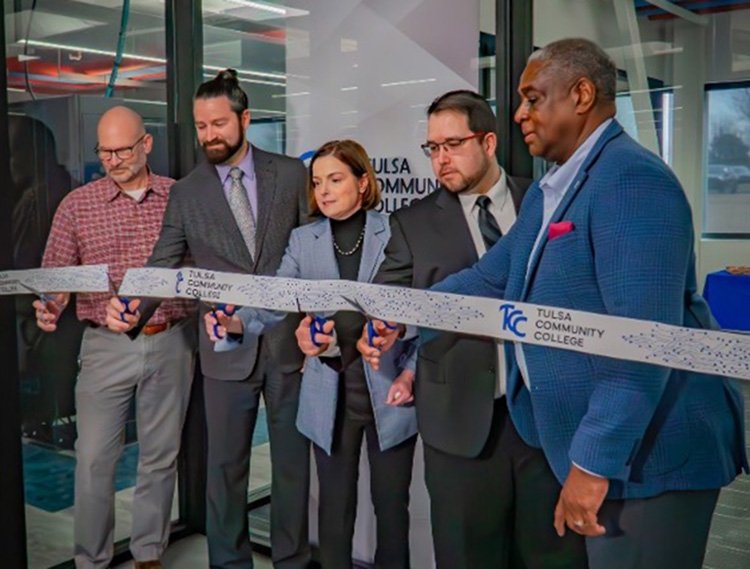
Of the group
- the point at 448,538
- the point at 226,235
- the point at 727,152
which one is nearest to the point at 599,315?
the point at 727,152

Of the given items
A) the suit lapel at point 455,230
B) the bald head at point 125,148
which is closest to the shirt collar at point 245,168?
the bald head at point 125,148

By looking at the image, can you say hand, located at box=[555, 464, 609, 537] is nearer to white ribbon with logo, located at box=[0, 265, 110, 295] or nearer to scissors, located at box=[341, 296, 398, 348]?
scissors, located at box=[341, 296, 398, 348]

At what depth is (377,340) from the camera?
214 centimetres

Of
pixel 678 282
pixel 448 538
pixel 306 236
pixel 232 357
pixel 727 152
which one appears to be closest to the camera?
pixel 678 282

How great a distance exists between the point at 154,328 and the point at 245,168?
63cm

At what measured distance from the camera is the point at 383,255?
217cm

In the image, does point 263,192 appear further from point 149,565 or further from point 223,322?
point 149,565

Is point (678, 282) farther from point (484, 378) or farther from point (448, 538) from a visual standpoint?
point (448, 538)

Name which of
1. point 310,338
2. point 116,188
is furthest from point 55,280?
point 310,338

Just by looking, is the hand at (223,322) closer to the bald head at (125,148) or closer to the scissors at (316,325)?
the scissors at (316,325)

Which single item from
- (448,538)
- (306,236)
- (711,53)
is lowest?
(448,538)

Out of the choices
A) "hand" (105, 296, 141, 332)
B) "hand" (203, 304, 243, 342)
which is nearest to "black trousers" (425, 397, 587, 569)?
"hand" (203, 304, 243, 342)

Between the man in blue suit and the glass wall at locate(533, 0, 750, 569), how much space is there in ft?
0.26

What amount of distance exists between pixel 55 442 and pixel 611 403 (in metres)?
2.15
